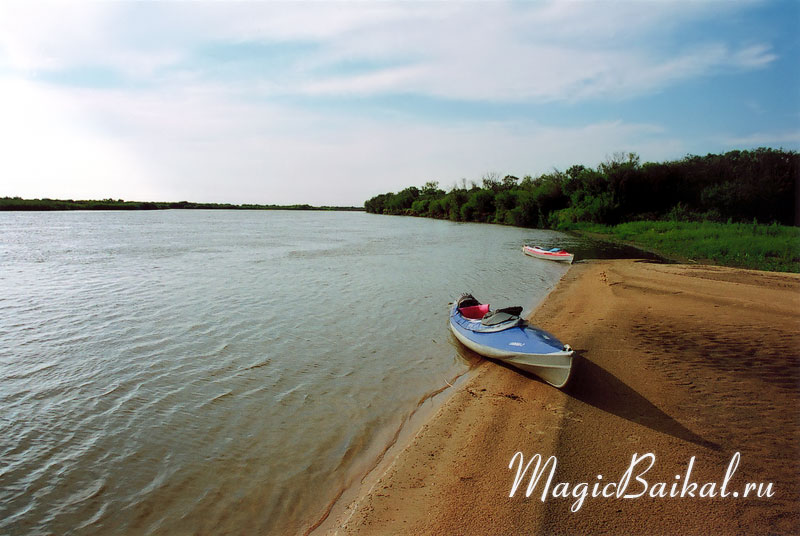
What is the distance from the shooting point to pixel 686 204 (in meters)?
48.0

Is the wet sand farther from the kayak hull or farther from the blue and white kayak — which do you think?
the kayak hull

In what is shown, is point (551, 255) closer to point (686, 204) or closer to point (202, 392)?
point (202, 392)

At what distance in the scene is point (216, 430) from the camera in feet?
22.7

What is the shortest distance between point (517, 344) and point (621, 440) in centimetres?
279

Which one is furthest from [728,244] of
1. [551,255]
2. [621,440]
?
[621,440]

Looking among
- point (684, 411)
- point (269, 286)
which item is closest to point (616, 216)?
point (269, 286)

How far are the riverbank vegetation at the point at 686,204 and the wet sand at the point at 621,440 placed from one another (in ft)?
57.9

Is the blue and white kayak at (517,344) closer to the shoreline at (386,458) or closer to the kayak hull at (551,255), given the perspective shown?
the shoreline at (386,458)

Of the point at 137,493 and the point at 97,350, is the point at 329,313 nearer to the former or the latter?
the point at 97,350

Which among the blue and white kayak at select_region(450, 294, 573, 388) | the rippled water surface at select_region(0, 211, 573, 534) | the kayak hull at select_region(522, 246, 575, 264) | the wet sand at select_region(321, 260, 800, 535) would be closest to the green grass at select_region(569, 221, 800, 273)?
the kayak hull at select_region(522, 246, 575, 264)

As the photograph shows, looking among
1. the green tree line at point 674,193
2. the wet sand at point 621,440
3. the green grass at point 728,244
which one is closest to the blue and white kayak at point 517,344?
the wet sand at point 621,440

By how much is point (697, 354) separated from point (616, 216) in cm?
4847

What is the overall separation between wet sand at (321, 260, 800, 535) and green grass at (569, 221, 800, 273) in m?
13.3

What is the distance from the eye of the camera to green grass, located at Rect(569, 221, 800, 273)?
70.2 ft
